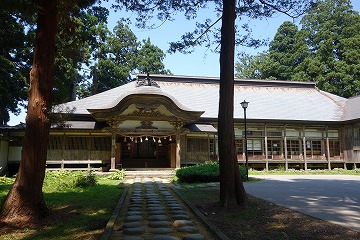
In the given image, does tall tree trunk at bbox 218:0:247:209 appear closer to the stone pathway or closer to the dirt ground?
the dirt ground

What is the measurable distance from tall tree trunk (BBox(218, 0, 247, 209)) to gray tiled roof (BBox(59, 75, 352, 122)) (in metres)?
12.4

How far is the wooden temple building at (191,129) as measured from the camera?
17.5 meters

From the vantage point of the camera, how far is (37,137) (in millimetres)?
6000

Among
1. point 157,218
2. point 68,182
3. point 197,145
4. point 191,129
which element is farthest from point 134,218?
point 197,145

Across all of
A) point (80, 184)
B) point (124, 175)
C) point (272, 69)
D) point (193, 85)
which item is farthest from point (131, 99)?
point (272, 69)

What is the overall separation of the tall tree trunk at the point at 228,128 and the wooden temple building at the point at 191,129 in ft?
31.3

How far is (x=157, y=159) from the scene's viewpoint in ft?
71.5

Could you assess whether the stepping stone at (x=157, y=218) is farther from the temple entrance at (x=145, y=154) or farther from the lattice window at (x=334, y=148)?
the lattice window at (x=334, y=148)

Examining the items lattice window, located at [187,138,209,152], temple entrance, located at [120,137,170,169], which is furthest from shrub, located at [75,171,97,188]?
temple entrance, located at [120,137,170,169]

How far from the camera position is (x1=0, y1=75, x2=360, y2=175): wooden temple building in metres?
17.5

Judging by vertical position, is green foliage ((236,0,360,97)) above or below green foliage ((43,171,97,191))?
above

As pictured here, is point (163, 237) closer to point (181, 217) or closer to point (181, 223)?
point (181, 223)

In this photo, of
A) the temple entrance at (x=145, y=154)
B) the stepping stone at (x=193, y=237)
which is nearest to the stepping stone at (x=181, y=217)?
the stepping stone at (x=193, y=237)

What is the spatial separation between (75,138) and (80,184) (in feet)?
25.3
